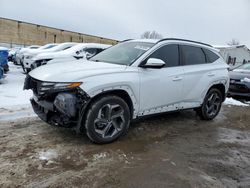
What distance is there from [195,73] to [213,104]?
1.21 metres

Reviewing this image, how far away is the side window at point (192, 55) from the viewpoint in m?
5.50

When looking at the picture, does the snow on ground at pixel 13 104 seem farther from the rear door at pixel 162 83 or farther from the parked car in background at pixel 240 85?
the parked car in background at pixel 240 85

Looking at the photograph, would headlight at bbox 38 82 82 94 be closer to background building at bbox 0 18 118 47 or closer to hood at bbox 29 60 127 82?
hood at bbox 29 60 127 82

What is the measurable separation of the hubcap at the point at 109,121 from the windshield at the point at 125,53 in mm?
912

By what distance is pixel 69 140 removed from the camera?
14.0 feet

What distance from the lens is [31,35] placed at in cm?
4206

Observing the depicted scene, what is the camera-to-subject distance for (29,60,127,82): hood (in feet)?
12.5

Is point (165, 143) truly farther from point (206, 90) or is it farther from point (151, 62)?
point (206, 90)

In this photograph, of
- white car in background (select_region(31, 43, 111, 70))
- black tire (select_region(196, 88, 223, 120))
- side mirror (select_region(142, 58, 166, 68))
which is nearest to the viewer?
side mirror (select_region(142, 58, 166, 68))

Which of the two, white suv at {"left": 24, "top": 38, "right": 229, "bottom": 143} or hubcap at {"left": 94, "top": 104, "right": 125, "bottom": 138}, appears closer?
white suv at {"left": 24, "top": 38, "right": 229, "bottom": 143}

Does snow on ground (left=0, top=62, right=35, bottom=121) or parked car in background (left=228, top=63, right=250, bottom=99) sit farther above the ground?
parked car in background (left=228, top=63, right=250, bottom=99)

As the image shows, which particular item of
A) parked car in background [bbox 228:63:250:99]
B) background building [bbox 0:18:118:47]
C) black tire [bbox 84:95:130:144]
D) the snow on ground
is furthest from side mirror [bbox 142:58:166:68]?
background building [bbox 0:18:118:47]

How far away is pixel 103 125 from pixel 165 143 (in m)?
1.19

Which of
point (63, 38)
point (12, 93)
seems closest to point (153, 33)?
point (63, 38)
